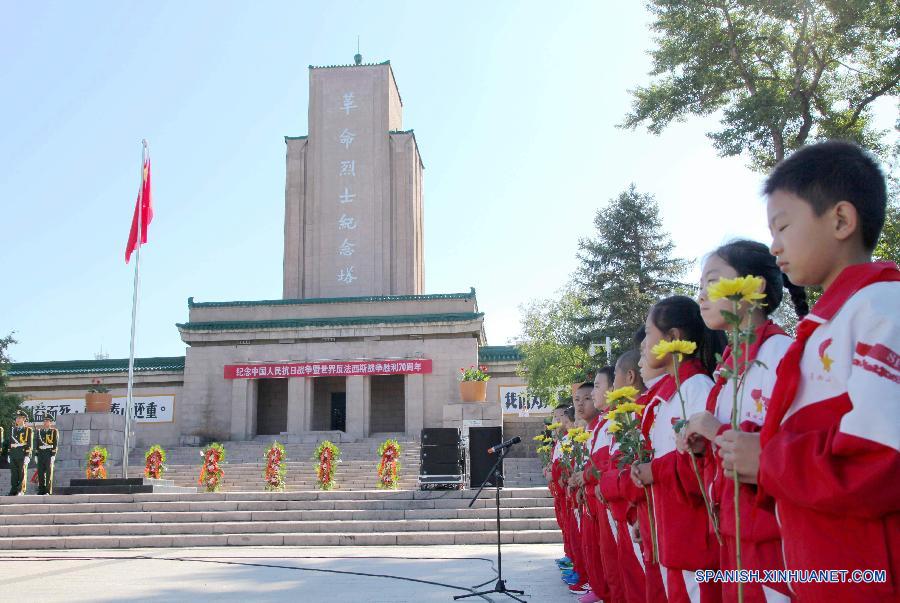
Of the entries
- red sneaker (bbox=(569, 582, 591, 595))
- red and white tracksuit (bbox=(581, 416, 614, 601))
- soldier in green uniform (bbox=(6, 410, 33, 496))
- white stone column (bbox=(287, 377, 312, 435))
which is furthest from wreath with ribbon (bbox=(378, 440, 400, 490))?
white stone column (bbox=(287, 377, 312, 435))

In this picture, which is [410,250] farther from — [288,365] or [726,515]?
[726,515]

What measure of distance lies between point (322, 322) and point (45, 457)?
12471mm

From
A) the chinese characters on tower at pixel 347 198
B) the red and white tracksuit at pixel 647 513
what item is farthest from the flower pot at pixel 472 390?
the red and white tracksuit at pixel 647 513

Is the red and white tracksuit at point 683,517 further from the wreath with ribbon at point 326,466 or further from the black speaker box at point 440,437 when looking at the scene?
the wreath with ribbon at point 326,466

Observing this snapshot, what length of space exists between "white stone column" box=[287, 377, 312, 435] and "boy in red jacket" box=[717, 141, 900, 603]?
24.7m

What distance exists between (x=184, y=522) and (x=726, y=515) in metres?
11.7

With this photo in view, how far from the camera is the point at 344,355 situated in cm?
2603

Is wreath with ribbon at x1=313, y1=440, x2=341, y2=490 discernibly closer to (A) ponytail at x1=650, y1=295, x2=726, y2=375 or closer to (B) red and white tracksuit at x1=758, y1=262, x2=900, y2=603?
(A) ponytail at x1=650, y1=295, x2=726, y2=375

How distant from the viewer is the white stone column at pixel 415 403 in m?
25.2

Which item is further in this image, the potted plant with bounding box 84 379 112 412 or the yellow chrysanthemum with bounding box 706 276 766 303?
the potted plant with bounding box 84 379 112 412

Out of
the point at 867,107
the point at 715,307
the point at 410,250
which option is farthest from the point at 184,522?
the point at 410,250

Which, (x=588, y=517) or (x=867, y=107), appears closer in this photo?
(x=588, y=517)

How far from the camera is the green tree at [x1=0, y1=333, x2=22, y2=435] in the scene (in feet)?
71.0

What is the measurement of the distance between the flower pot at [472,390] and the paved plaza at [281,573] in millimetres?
8941
